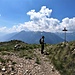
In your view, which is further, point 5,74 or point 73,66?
point 73,66

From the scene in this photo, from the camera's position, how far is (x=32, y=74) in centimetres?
1484

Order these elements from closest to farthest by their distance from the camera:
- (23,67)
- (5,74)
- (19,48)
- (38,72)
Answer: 1. (5,74)
2. (38,72)
3. (23,67)
4. (19,48)

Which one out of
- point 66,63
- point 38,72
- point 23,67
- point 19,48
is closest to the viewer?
point 38,72

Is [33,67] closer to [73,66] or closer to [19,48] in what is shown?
[73,66]

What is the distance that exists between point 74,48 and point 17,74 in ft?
29.9

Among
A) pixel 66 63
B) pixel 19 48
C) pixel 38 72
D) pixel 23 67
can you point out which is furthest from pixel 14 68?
pixel 19 48

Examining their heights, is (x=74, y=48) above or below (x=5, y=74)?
above

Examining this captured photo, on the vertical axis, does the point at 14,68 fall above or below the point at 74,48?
below

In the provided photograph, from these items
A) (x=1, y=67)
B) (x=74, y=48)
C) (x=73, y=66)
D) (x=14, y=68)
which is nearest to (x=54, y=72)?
(x=73, y=66)

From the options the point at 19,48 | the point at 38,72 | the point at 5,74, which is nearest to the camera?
the point at 5,74

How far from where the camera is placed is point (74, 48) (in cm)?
2123

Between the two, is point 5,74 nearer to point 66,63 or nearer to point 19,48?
point 66,63

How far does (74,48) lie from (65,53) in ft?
4.38

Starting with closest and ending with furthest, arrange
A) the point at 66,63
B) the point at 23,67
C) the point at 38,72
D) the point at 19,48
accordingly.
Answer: the point at 38,72
the point at 23,67
the point at 66,63
the point at 19,48
